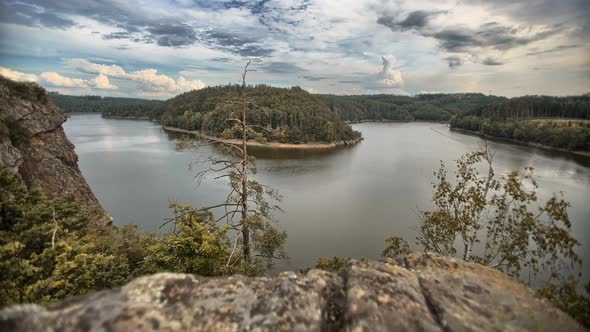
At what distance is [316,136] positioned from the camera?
69.9m

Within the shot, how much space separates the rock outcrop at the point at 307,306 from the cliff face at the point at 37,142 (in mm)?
17635

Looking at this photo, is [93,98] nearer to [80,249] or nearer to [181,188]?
[181,188]

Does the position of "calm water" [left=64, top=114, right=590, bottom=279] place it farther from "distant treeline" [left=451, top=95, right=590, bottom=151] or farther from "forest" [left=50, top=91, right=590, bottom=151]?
"distant treeline" [left=451, top=95, right=590, bottom=151]

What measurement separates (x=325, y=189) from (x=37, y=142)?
23973mm

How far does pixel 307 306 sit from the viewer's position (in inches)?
99.7

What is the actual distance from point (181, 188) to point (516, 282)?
96.4 feet

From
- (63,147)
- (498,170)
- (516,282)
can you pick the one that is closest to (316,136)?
(498,170)

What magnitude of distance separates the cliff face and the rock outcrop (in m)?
17.6

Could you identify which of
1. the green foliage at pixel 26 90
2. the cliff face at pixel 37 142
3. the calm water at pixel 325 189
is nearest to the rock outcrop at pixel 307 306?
the calm water at pixel 325 189

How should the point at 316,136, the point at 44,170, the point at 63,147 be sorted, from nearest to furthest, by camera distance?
the point at 44,170
the point at 63,147
the point at 316,136

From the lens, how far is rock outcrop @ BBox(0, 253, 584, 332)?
206cm

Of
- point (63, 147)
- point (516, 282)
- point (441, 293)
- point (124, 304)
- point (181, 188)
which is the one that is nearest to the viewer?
point (124, 304)

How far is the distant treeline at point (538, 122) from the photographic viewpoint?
56941 millimetres

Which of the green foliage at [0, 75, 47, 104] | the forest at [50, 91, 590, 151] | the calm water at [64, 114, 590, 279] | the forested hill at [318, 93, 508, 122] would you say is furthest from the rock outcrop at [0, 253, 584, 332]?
the forested hill at [318, 93, 508, 122]
